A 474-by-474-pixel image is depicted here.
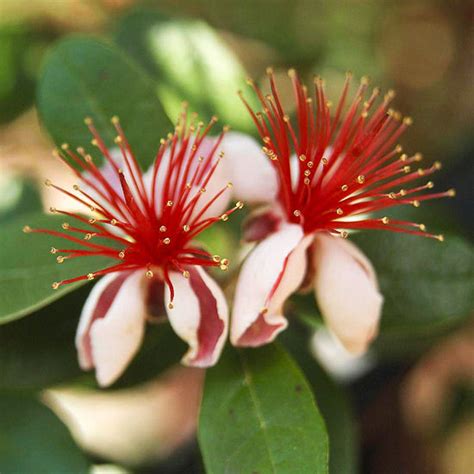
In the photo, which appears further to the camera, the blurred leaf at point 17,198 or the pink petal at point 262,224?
the blurred leaf at point 17,198

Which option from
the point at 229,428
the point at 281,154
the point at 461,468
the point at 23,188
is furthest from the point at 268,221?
the point at 461,468

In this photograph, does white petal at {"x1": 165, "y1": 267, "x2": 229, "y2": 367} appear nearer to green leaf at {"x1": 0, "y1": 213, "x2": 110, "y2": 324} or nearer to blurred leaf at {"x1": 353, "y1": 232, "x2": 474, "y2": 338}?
green leaf at {"x1": 0, "y1": 213, "x2": 110, "y2": 324}

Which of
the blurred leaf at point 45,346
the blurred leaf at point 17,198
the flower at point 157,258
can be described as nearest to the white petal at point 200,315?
the flower at point 157,258

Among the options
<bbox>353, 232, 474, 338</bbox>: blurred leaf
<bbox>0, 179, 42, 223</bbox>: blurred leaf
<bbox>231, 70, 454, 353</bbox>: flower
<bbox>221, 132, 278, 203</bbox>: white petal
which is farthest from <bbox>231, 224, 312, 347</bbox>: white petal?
<bbox>0, 179, 42, 223</bbox>: blurred leaf

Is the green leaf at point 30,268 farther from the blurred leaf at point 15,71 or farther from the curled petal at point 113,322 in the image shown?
the blurred leaf at point 15,71

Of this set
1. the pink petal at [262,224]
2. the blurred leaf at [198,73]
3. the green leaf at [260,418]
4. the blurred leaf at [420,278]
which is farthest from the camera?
the blurred leaf at [198,73]

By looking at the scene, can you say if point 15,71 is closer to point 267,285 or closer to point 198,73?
point 198,73

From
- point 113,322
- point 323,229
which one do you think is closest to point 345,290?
point 323,229
